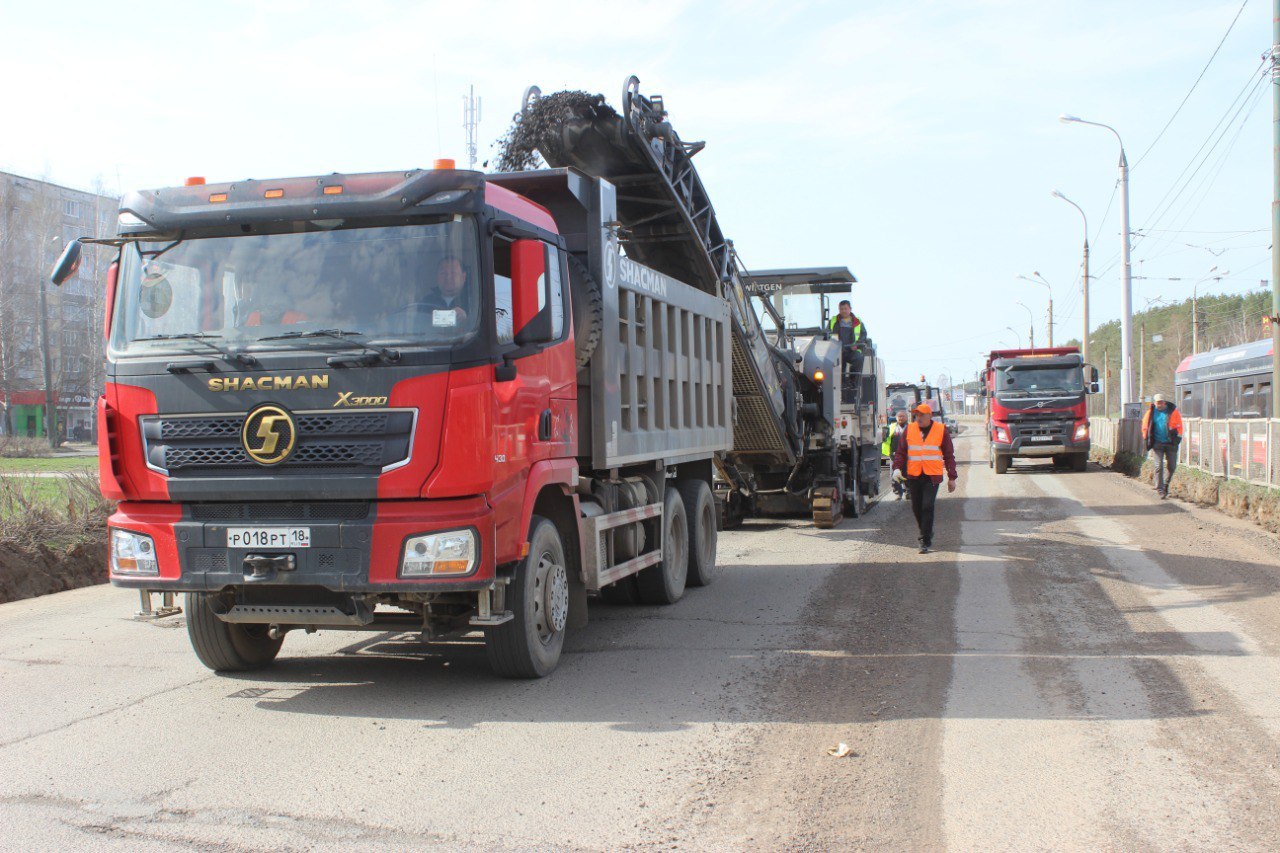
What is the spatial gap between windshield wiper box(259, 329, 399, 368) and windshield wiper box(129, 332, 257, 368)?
0.14 m

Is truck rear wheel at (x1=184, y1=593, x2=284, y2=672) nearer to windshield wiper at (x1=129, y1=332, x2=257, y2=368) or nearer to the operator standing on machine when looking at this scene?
windshield wiper at (x1=129, y1=332, x2=257, y2=368)

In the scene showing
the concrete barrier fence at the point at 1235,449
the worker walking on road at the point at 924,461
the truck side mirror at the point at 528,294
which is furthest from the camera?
the concrete barrier fence at the point at 1235,449

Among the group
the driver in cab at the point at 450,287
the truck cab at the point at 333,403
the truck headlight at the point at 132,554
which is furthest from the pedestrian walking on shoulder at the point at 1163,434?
the truck headlight at the point at 132,554

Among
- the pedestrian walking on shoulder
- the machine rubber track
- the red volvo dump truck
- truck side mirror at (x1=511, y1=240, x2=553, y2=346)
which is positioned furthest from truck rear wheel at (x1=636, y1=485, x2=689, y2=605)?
the pedestrian walking on shoulder

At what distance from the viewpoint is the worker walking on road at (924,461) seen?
12.1 m

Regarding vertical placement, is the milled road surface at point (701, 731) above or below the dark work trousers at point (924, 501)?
below

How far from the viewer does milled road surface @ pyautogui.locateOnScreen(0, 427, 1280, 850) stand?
13.9ft

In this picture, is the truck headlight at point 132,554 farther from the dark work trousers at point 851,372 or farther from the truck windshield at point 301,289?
the dark work trousers at point 851,372

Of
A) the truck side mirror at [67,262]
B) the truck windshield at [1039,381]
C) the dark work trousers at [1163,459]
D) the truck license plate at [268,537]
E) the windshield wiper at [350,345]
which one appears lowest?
the dark work trousers at [1163,459]

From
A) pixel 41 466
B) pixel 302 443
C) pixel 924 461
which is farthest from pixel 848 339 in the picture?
pixel 41 466

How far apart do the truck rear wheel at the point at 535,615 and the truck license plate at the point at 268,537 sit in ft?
3.85

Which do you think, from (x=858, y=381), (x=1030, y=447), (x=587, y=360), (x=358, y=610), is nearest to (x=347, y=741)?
(x=358, y=610)

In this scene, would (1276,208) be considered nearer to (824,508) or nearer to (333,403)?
(824,508)

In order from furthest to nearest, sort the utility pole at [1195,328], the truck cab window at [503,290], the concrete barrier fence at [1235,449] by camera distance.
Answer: the utility pole at [1195,328] < the concrete barrier fence at [1235,449] < the truck cab window at [503,290]
